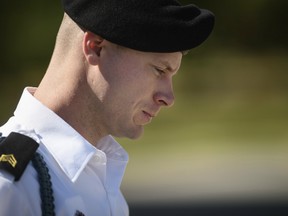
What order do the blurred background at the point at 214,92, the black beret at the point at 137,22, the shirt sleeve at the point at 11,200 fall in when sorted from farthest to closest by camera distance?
the blurred background at the point at 214,92
the black beret at the point at 137,22
the shirt sleeve at the point at 11,200

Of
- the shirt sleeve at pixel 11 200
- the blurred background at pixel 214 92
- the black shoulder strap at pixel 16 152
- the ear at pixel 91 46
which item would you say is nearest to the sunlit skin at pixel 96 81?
the ear at pixel 91 46

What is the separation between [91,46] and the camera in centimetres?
178

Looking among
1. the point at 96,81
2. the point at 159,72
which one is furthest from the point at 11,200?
the point at 159,72

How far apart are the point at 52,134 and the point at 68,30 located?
0.21m

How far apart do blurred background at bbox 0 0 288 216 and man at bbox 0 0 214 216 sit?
5.46 m

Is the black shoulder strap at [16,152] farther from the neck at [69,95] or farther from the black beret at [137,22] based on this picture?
the black beret at [137,22]

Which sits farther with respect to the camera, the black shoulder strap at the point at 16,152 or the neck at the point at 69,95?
the neck at the point at 69,95

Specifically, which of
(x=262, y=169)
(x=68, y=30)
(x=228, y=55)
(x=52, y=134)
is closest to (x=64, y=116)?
(x=52, y=134)

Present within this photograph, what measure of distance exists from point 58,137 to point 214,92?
6619 millimetres

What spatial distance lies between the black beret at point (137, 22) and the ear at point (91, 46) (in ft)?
0.06

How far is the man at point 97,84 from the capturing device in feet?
5.78

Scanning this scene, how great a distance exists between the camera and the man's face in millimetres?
1800

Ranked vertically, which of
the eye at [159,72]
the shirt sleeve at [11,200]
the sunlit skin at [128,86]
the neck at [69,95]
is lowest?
the shirt sleeve at [11,200]

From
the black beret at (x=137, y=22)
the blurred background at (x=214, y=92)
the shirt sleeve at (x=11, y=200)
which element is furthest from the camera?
the blurred background at (x=214, y=92)
